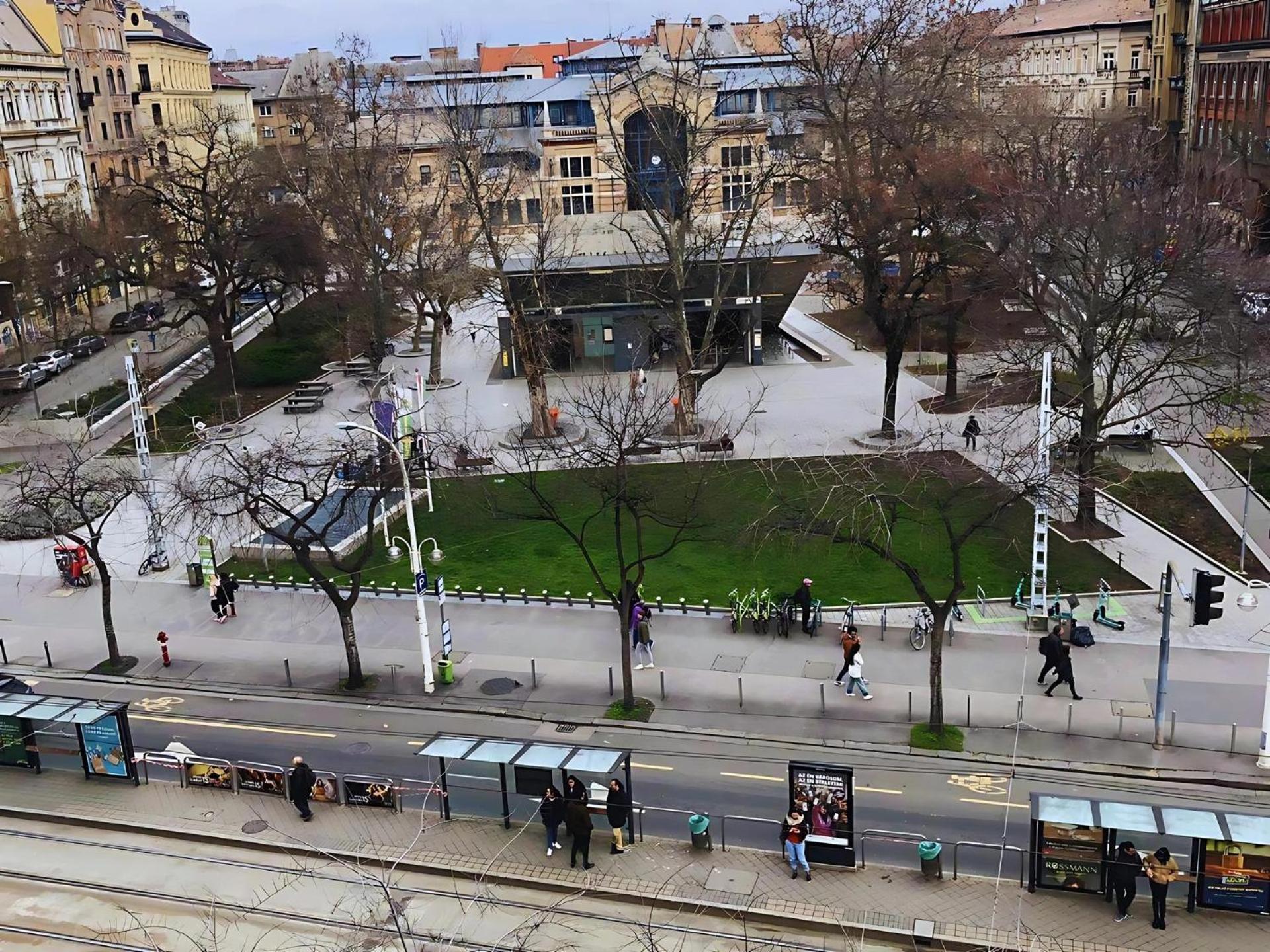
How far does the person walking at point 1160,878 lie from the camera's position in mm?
17031

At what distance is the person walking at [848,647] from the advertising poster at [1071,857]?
7669 mm

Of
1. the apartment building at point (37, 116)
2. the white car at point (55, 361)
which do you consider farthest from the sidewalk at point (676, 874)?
the apartment building at point (37, 116)

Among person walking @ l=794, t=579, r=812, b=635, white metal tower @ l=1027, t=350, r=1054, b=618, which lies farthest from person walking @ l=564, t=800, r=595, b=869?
white metal tower @ l=1027, t=350, r=1054, b=618

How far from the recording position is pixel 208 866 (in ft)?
65.5

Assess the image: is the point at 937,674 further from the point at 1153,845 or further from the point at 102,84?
the point at 102,84

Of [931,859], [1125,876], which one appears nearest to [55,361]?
[931,859]

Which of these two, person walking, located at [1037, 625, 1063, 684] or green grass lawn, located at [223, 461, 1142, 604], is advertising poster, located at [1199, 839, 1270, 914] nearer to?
person walking, located at [1037, 625, 1063, 684]

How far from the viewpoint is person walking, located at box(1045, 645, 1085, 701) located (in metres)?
24.6

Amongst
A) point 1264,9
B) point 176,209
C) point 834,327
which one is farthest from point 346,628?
point 1264,9

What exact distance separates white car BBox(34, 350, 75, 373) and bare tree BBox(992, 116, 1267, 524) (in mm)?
45882

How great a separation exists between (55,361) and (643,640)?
45279 millimetres

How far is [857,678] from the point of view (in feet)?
82.9

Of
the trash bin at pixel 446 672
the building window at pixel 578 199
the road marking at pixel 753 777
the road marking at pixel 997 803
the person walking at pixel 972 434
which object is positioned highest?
the building window at pixel 578 199

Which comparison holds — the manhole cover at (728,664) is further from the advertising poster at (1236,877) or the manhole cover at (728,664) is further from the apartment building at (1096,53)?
the apartment building at (1096,53)
